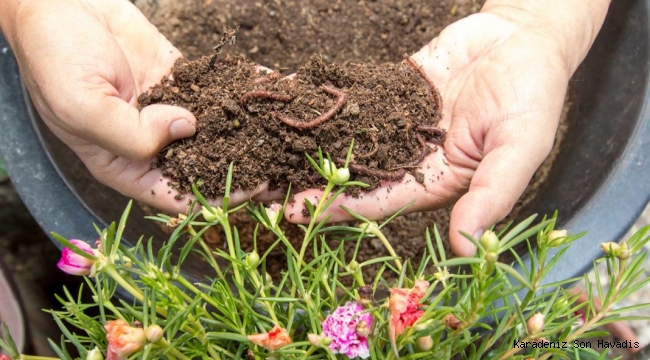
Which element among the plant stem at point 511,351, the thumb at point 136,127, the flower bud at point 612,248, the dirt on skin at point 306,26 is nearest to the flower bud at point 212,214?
the thumb at point 136,127

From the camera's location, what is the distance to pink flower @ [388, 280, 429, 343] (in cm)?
73

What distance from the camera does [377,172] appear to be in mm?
1405

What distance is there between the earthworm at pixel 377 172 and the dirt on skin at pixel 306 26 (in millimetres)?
758

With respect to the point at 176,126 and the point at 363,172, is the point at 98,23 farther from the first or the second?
the point at 363,172

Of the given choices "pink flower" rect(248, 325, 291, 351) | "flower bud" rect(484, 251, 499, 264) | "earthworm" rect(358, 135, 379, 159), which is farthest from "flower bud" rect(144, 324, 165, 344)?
"earthworm" rect(358, 135, 379, 159)

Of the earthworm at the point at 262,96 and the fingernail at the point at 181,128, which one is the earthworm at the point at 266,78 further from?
the fingernail at the point at 181,128

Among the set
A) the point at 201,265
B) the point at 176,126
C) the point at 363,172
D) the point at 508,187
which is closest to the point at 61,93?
the point at 176,126

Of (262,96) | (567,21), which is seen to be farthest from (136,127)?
(567,21)

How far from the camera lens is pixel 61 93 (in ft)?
4.11

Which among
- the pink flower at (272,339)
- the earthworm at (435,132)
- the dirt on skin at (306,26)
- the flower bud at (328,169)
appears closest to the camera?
the pink flower at (272,339)

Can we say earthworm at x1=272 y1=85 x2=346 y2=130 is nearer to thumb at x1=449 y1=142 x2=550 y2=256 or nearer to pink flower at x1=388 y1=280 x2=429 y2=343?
thumb at x1=449 y1=142 x2=550 y2=256

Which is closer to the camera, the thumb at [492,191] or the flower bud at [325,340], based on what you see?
the flower bud at [325,340]

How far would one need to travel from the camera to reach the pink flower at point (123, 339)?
0.71m

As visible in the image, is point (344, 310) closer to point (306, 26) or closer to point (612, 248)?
point (612, 248)
